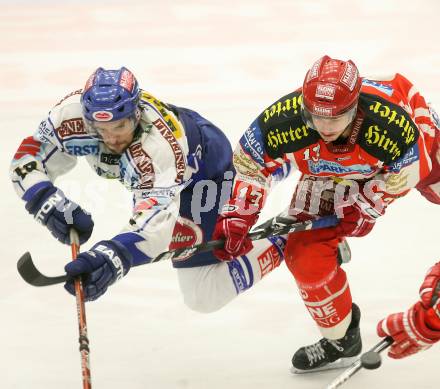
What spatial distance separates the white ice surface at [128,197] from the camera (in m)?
4.23

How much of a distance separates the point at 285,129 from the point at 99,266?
36.3 inches

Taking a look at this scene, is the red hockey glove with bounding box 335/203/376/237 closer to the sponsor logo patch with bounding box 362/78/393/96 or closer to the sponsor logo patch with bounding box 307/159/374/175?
the sponsor logo patch with bounding box 307/159/374/175

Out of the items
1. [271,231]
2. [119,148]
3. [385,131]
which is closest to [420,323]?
[385,131]

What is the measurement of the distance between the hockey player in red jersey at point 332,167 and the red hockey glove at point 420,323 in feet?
1.19

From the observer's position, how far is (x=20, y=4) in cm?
895

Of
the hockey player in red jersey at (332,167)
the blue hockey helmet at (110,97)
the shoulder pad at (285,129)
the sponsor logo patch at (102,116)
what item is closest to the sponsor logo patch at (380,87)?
the hockey player in red jersey at (332,167)

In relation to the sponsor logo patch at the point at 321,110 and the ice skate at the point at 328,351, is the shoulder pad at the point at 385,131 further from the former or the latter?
the ice skate at the point at 328,351

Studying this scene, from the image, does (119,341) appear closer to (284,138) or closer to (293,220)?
(293,220)

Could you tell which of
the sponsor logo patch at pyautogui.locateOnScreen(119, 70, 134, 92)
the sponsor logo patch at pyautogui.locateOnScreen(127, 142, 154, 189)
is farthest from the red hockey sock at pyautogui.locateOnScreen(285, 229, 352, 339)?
the sponsor logo patch at pyautogui.locateOnScreen(119, 70, 134, 92)

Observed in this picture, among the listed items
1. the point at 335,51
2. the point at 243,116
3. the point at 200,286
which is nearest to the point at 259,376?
the point at 200,286

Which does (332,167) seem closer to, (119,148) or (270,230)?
(270,230)

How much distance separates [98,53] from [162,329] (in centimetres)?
384

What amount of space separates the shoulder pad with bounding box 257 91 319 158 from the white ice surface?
1.04 metres

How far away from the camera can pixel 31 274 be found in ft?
10.9
